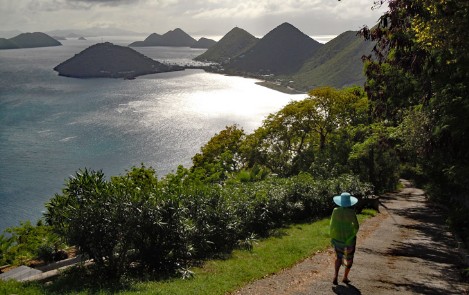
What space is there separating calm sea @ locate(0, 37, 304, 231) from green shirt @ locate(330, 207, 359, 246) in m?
68.7

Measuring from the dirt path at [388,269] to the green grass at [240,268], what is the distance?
430mm

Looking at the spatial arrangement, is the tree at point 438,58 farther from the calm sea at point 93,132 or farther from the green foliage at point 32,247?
the calm sea at point 93,132

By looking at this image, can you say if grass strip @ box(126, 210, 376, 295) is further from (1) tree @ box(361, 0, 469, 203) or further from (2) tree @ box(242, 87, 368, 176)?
(2) tree @ box(242, 87, 368, 176)

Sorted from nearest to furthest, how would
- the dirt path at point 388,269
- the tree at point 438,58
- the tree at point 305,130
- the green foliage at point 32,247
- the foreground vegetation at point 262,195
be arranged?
1. the tree at point 438,58
2. the dirt path at point 388,269
3. the foreground vegetation at point 262,195
4. the green foliage at point 32,247
5. the tree at point 305,130

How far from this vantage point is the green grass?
404 inches

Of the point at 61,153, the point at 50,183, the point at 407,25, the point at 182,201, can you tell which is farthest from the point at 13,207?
the point at 407,25

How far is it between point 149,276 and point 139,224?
1491mm

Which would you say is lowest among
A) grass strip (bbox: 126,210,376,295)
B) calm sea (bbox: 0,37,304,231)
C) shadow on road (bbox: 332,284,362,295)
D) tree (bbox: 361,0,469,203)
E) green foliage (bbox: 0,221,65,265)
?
calm sea (bbox: 0,37,304,231)

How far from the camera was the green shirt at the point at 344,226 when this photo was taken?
10312mm

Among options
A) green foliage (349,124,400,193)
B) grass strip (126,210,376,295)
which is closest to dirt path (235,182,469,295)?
grass strip (126,210,376,295)

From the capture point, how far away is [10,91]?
633 feet

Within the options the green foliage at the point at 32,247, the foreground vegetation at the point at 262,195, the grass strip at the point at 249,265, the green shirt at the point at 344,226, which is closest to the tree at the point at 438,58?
the foreground vegetation at the point at 262,195

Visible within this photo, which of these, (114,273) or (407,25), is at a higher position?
(407,25)

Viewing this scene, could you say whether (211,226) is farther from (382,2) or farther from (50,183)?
(50,183)
